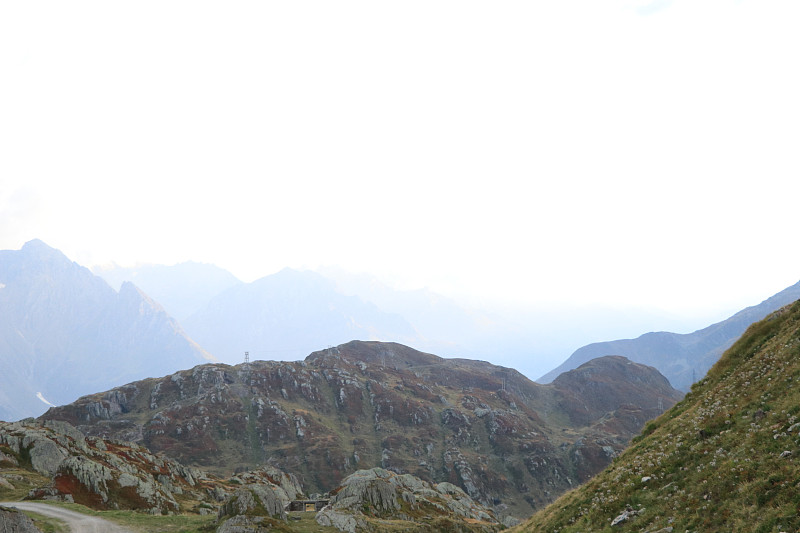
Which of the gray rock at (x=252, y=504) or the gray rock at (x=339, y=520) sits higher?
the gray rock at (x=252, y=504)

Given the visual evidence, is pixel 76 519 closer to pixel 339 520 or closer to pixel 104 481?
pixel 104 481

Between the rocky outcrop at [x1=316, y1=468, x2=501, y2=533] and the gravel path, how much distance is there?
23385 mm

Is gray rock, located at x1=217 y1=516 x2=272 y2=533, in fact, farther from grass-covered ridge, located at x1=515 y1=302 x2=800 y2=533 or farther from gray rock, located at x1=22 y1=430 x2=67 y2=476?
gray rock, located at x1=22 y1=430 x2=67 y2=476

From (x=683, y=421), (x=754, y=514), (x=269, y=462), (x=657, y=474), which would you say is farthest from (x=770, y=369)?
(x=269, y=462)

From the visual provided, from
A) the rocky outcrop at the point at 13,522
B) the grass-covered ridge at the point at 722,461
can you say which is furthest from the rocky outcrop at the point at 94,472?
the grass-covered ridge at the point at 722,461

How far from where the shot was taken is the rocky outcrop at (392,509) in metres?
54.2

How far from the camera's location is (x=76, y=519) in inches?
1722

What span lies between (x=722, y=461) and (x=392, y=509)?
5949 cm

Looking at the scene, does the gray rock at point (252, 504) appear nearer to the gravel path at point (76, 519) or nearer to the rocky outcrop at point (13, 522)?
the gravel path at point (76, 519)

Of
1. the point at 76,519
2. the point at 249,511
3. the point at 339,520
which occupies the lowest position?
the point at 339,520

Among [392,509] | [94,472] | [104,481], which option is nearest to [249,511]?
[392,509]

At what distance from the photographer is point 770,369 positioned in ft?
93.0

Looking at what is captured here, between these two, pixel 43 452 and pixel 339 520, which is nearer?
pixel 339 520

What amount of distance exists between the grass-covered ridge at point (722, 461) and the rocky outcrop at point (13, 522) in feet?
133
